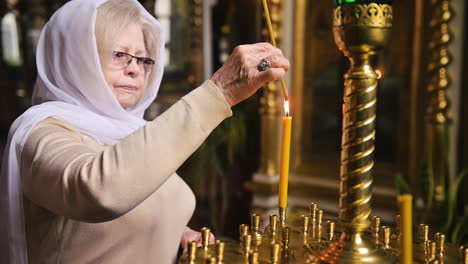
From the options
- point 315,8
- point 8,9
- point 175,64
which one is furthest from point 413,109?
point 8,9

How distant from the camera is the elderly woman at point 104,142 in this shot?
32.4 inches

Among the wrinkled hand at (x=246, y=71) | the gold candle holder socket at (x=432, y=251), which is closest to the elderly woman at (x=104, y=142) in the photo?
the wrinkled hand at (x=246, y=71)

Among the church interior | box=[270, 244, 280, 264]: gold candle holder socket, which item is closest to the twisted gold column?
box=[270, 244, 280, 264]: gold candle holder socket

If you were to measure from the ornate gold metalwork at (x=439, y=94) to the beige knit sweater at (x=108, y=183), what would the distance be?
2026 millimetres

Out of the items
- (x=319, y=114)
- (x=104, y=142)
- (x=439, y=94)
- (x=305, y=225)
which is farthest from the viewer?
(x=319, y=114)

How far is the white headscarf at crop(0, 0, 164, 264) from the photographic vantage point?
1083 millimetres

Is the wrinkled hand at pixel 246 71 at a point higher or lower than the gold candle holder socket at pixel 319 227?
higher

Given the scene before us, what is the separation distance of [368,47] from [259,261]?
0.38 meters

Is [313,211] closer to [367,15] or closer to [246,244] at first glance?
[246,244]

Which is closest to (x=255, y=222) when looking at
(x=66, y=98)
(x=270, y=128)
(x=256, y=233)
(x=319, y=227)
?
(x=256, y=233)

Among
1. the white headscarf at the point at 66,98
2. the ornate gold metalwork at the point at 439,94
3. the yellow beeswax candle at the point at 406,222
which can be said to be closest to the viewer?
the yellow beeswax candle at the point at 406,222

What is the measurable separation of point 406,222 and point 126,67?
0.84 meters

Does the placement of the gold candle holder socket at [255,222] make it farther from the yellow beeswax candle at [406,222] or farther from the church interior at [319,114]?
the church interior at [319,114]

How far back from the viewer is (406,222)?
59 cm
